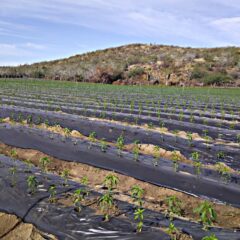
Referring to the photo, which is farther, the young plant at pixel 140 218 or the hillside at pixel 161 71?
the hillside at pixel 161 71

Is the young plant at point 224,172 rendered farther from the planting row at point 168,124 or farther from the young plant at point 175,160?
the planting row at point 168,124

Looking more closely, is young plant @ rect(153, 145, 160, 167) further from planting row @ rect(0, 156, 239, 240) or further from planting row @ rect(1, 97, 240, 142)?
planting row @ rect(1, 97, 240, 142)

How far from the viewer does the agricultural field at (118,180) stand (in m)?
3.80

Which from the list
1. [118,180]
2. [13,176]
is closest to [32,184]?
[13,176]

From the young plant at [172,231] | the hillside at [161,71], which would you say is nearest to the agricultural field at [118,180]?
the young plant at [172,231]

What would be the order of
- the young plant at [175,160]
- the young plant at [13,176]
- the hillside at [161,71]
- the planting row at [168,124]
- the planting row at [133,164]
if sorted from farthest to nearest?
the hillside at [161,71], the planting row at [168,124], the young plant at [175,160], the planting row at [133,164], the young plant at [13,176]

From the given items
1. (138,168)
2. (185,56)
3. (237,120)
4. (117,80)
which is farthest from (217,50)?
(138,168)

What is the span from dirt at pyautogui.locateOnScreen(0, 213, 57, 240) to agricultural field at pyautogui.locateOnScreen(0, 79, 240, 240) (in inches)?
0.4

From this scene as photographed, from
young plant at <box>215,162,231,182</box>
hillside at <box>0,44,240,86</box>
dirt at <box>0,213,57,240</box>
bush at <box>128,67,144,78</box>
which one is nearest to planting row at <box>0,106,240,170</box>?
young plant at <box>215,162,231,182</box>

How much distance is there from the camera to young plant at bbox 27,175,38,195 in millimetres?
4696

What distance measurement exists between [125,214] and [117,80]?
34.4 metres

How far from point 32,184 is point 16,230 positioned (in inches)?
43.8

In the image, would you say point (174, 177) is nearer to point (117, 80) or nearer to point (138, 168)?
point (138, 168)

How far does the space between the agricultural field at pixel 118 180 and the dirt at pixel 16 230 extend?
0.01m
